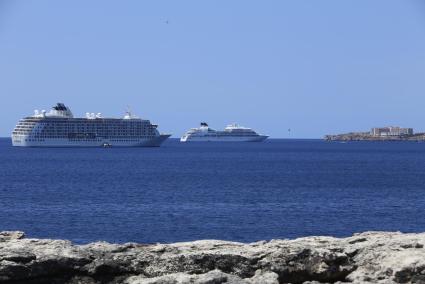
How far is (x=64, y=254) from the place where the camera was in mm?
7344

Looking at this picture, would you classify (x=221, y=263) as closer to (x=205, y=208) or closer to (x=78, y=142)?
(x=205, y=208)

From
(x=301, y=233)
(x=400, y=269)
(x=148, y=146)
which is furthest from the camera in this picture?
(x=148, y=146)

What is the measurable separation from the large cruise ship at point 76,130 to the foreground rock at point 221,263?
126936mm

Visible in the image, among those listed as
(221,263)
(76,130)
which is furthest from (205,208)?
(76,130)

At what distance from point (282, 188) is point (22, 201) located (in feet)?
56.9

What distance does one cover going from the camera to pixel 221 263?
23.7ft

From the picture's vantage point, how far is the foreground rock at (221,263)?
23.3 feet

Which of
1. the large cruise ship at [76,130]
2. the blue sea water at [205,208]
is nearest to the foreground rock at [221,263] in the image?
the blue sea water at [205,208]

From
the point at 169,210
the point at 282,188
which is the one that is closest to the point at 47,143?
the point at 282,188

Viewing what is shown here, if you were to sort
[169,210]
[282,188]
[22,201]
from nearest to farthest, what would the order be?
[169,210] < [22,201] < [282,188]

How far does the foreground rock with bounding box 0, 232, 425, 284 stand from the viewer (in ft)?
23.3

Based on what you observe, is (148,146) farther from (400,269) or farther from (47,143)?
(400,269)

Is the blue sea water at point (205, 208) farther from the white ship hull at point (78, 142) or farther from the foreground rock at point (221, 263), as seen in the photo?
the white ship hull at point (78, 142)

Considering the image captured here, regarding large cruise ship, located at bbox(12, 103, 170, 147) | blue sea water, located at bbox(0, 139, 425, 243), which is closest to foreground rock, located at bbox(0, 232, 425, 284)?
blue sea water, located at bbox(0, 139, 425, 243)
